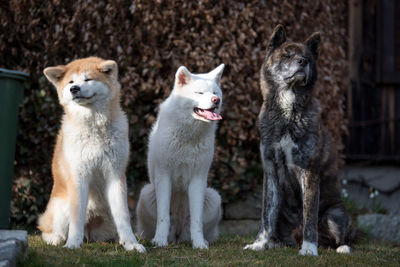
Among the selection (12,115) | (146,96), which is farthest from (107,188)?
(146,96)

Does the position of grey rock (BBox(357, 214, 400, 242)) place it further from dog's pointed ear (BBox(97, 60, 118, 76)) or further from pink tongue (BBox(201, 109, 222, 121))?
dog's pointed ear (BBox(97, 60, 118, 76))

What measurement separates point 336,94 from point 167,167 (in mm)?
2922

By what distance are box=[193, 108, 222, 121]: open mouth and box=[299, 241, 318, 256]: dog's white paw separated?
1251 mm

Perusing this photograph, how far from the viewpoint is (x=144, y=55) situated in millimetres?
5617

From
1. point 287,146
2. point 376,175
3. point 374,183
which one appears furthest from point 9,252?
point 376,175

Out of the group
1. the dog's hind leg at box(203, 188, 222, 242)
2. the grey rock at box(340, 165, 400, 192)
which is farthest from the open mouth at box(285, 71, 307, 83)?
the grey rock at box(340, 165, 400, 192)

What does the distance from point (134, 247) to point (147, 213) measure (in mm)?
691

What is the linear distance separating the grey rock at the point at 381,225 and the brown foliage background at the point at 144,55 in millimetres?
1360

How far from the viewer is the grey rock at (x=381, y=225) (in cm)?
584

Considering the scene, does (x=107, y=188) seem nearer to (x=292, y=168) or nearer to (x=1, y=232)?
(x=1, y=232)

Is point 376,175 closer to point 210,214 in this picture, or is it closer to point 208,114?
point 210,214

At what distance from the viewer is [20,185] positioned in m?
5.82

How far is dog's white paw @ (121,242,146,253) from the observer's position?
151 inches

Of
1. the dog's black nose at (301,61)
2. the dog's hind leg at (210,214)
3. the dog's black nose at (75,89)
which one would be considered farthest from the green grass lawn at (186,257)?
the dog's black nose at (301,61)
